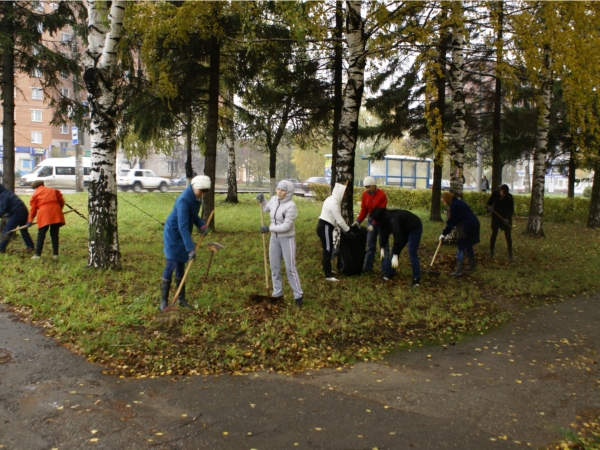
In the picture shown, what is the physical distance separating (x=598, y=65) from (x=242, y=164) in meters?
61.9

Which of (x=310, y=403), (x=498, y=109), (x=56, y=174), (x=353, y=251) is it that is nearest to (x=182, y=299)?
(x=310, y=403)

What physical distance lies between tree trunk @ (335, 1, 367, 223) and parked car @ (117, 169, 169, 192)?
28.8 metres

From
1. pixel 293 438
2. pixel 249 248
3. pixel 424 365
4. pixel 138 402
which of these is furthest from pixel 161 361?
pixel 249 248

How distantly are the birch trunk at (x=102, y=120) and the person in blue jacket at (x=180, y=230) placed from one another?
238 cm

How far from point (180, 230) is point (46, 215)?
4500 millimetres

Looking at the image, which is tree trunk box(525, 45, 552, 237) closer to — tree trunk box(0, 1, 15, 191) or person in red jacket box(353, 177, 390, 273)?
person in red jacket box(353, 177, 390, 273)

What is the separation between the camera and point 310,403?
432 centimetres

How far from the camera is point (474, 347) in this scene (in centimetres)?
602

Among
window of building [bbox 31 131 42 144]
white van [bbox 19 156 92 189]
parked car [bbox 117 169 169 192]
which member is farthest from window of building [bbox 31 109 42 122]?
parked car [bbox 117 169 169 192]

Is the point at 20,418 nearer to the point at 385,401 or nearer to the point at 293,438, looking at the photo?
the point at 293,438

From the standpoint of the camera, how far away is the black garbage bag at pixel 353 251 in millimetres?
8711

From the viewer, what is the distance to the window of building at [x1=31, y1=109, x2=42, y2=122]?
52431 mm

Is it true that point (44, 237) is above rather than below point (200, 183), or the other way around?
below

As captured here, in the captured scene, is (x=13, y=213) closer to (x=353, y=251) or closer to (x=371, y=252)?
(x=353, y=251)
